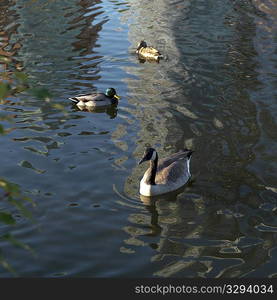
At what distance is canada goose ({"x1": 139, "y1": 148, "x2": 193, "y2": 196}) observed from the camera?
13.1 m

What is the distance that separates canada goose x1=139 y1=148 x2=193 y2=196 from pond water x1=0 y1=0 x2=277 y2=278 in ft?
0.88

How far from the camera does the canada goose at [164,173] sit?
516 inches

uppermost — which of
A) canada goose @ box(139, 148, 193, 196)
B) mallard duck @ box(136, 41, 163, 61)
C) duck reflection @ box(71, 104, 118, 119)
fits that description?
canada goose @ box(139, 148, 193, 196)

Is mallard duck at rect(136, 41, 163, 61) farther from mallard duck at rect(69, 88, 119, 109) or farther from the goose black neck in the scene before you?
the goose black neck

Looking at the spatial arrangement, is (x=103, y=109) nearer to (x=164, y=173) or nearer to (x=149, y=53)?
(x=149, y=53)

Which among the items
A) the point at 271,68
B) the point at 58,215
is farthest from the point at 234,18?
the point at 58,215

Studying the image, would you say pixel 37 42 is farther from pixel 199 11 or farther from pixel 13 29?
pixel 199 11

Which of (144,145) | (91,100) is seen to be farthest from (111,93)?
(144,145)

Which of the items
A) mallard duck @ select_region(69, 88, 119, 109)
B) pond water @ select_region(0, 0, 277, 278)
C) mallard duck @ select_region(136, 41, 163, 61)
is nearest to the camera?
pond water @ select_region(0, 0, 277, 278)

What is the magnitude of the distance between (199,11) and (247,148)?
16.7 meters

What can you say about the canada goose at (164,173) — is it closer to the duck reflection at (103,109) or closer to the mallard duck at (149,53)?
the duck reflection at (103,109)

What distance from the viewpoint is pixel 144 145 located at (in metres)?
15.7

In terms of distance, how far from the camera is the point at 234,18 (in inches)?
1139

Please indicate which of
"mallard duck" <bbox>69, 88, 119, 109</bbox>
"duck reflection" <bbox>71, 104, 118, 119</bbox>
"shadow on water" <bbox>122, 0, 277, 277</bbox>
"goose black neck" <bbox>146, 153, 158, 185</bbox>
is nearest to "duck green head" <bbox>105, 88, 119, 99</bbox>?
"mallard duck" <bbox>69, 88, 119, 109</bbox>
